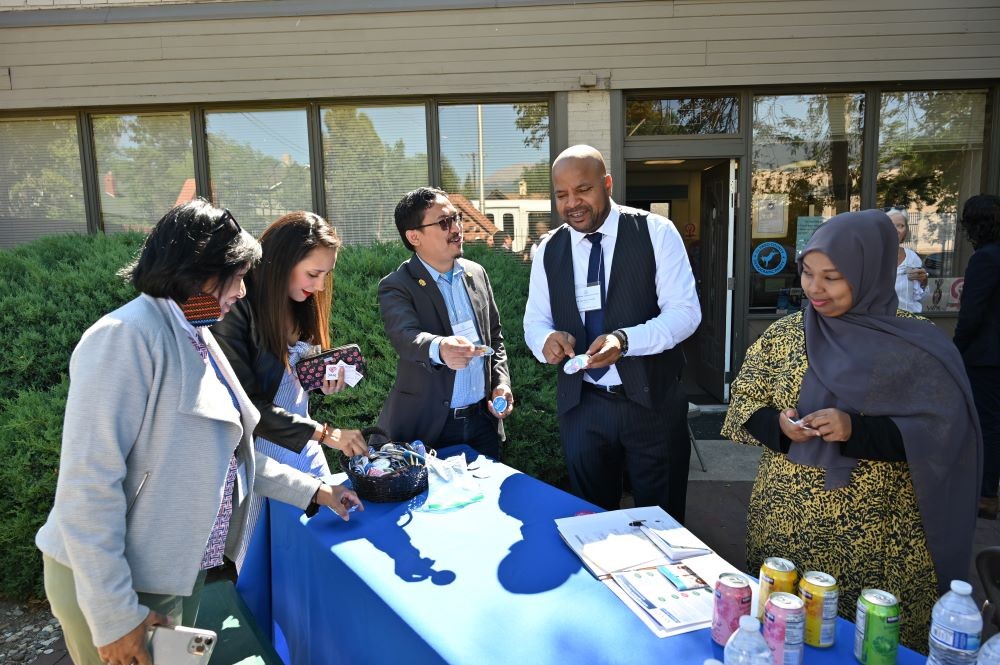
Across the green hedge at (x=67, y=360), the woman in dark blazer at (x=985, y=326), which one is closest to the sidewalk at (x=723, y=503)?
the woman in dark blazer at (x=985, y=326)

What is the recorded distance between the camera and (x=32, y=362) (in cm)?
394

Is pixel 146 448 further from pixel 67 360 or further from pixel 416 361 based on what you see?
pixel 67 360

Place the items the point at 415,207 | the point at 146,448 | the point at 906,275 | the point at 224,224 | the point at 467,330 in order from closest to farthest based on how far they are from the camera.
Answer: the point at 146,448, the point at 224,224, the point at 415,207, the point at 467,330, the point at 906,275

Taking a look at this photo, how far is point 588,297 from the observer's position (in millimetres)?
2793

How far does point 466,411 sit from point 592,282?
833 mm

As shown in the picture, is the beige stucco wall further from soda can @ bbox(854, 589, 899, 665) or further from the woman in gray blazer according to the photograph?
soda can @ bbox(854, 589, 899, 665)

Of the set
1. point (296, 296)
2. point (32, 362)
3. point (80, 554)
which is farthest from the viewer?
point (32, 362)

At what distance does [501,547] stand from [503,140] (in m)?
5.32

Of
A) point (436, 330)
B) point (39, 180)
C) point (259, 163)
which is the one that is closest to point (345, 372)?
point (436, 330)

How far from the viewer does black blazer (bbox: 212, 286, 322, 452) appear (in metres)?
2.25

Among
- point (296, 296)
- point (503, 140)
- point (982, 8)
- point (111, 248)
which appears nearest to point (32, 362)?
point (111, 248)

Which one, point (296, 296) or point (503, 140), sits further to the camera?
point (503, 140)

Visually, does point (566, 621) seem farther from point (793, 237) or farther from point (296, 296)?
point (793, 237)

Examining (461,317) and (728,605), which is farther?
(461,317)
